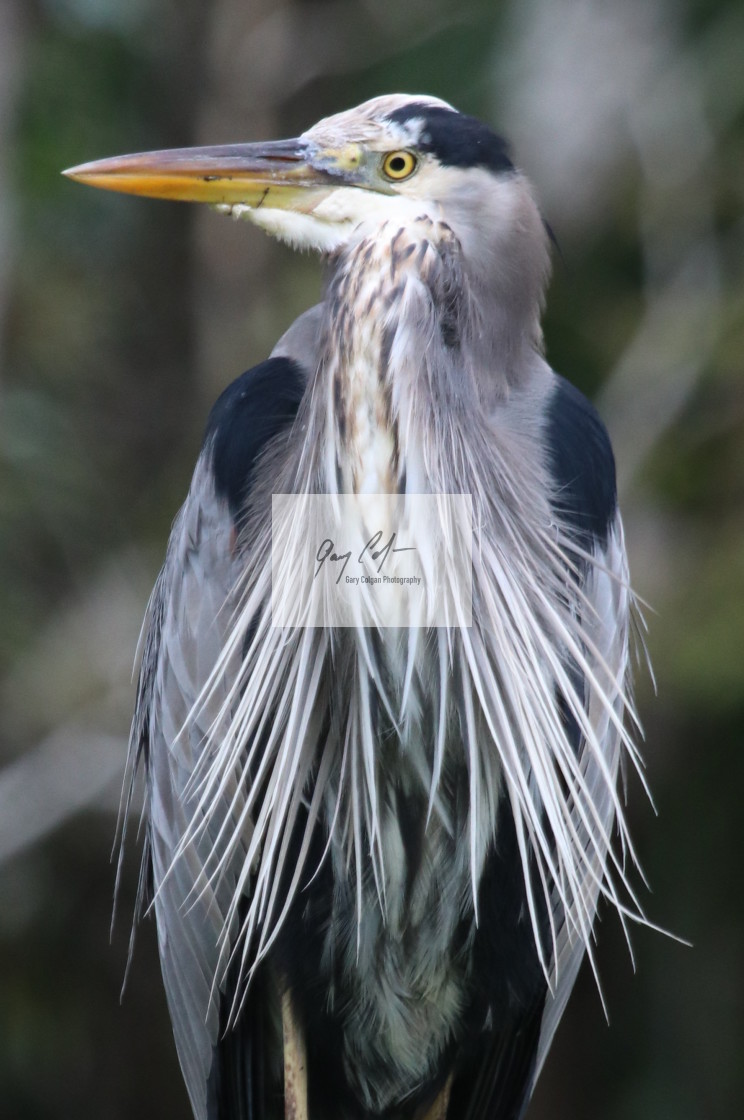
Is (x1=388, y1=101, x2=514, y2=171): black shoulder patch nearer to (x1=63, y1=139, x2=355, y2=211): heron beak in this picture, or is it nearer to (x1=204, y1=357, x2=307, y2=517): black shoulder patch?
(x1=63, y1=139, x2=355, y2=211): heron beak

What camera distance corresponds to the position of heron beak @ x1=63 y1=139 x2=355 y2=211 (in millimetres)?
1653

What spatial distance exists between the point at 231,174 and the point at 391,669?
0.66 m

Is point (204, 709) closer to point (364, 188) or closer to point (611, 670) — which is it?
point (611, 670)

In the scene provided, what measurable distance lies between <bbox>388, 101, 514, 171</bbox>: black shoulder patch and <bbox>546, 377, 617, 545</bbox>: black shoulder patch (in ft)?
1.25

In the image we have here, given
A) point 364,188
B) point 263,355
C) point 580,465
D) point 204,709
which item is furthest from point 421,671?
point 263,355

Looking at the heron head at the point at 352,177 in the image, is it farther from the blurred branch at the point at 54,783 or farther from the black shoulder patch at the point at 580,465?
the blurred branch at the point at 54,783

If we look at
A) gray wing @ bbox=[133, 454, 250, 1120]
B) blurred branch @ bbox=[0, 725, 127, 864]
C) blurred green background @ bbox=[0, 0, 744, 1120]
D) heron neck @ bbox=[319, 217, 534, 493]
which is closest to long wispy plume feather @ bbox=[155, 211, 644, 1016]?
heron neck @ bbox=[319, 217, 534, 493]

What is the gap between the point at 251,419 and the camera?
1.91 metres

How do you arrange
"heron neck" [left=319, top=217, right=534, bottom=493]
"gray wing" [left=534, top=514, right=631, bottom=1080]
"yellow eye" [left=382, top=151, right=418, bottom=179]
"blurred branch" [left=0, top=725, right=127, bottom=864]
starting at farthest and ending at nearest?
"blurred branch" [left=0, top=725, right=127, bottom=864]
"gray wing" [left=534, top=514, right=631, bottom=1080]
"yellow eye" [left=382, top=151, right=418, bottom=179]
"heron neck" [left=319, top=217, right=534, bottom=493]

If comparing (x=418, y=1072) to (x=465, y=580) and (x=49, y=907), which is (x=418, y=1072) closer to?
(x=465, y=580)

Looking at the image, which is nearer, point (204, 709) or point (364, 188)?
point (364, 188)

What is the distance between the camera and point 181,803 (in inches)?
78.2

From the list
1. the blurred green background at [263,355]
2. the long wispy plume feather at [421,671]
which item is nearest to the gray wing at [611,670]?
the long wispy plume feather at [421,671]

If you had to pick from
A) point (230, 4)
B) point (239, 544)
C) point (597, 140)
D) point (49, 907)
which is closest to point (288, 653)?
point (239, 544)
